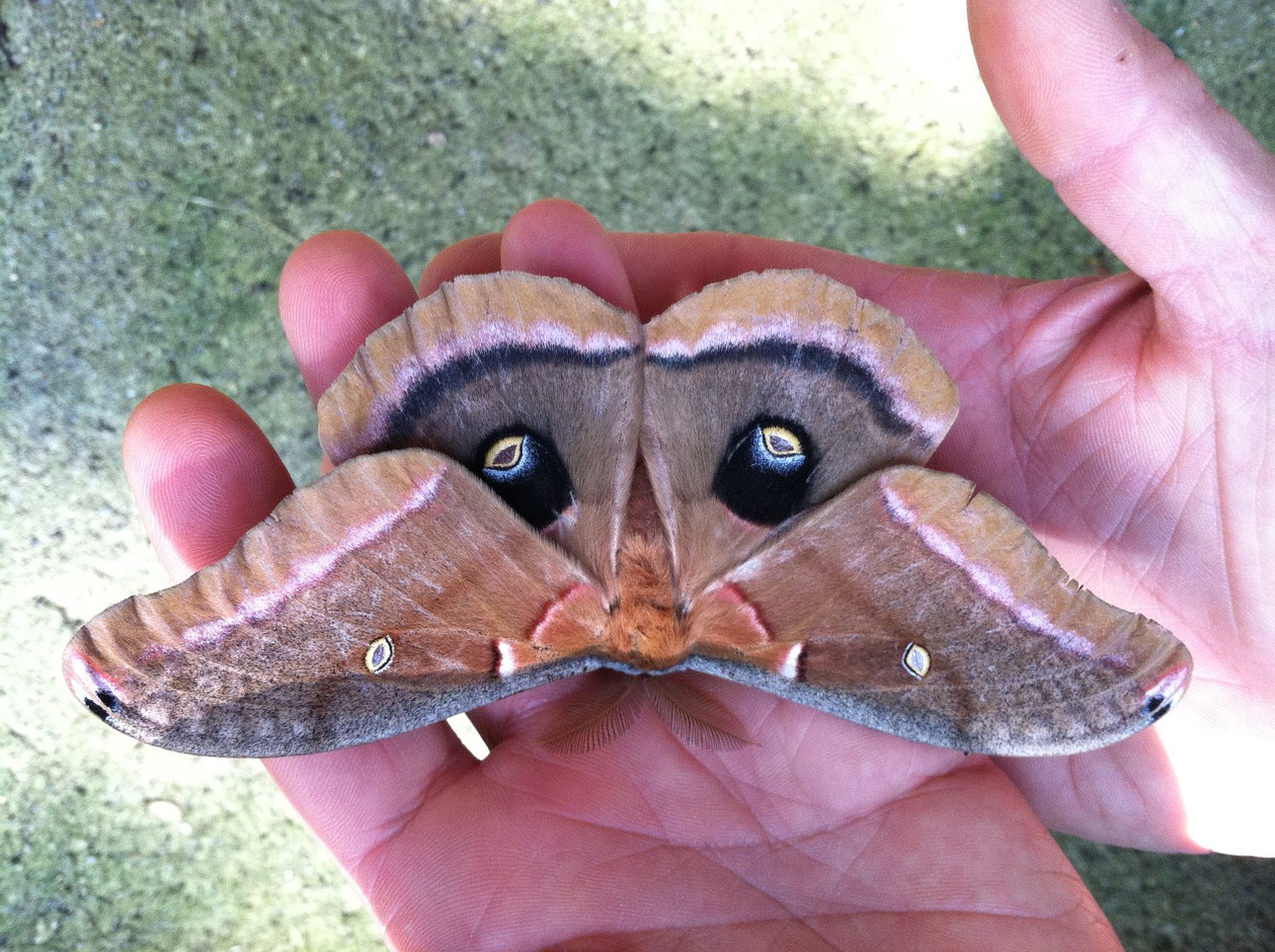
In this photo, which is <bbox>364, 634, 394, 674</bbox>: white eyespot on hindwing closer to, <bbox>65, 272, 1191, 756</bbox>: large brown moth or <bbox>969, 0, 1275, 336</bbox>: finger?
<bbox>65, 272, 1191, 756</bbox>: large brown moth

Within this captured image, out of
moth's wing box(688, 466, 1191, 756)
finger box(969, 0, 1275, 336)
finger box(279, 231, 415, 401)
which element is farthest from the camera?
finger box(279, 231, 415, 401)

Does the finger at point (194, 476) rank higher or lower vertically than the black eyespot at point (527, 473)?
lower

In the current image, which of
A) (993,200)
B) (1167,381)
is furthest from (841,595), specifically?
(993,200)

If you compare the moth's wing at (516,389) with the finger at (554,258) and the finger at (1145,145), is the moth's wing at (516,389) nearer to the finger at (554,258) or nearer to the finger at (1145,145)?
the finger at (554,258)

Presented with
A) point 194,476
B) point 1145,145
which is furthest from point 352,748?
point 1145,145

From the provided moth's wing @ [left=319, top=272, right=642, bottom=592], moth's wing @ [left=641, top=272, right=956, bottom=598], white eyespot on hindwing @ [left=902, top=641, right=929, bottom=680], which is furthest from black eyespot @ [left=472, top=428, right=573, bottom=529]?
white eyespot on hindwing @ [left=902, top=641, right=929, bottom=680]

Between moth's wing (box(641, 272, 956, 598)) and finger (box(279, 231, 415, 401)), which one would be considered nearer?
moth's wing (box(641, 272, 956, 598))

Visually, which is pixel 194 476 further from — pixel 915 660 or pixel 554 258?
pixel 915 660

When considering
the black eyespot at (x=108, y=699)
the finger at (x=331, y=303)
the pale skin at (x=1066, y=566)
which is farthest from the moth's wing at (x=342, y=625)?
the finger at (x=331, y=303)
